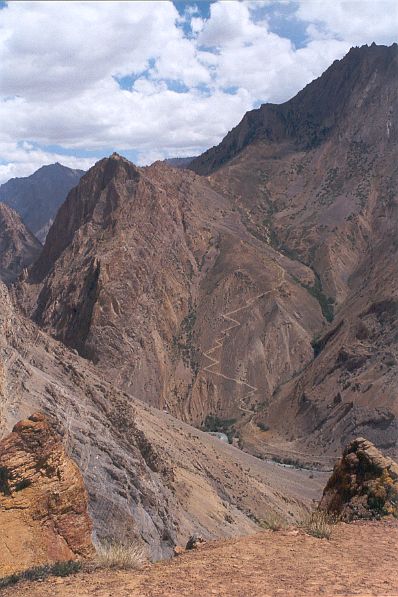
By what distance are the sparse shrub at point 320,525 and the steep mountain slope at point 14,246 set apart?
4897 inches

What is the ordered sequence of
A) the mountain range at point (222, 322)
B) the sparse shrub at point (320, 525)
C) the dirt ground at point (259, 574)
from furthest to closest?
the mountain range at point (222, 322)
the sparse shrub at point (320, 525)
the dirt ground at point (259, 574)

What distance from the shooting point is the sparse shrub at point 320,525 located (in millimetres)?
11031

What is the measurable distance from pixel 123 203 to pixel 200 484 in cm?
6141

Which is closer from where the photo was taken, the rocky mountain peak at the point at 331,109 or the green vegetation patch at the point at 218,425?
the green vegetation patch at the point at 218,425

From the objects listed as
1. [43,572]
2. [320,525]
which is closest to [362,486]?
[320,525]

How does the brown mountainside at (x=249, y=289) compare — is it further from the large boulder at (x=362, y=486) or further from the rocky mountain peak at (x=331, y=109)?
A: the large boulder at (x=362, y=486)

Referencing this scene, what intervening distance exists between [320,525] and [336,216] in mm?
99677

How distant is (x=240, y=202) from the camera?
112 metres

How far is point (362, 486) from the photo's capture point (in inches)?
534

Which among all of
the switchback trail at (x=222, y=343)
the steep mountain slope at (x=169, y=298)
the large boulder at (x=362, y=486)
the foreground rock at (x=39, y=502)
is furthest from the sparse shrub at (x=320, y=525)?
the switchback trail at (x=222, y=343)

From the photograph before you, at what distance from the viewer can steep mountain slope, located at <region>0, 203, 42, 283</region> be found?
440 feet

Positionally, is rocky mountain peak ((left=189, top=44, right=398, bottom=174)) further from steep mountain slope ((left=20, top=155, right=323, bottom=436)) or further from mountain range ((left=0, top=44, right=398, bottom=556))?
steep mountain slope ((left=20, top=155, right=323, bottom=436))

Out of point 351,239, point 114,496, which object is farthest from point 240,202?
point 114,496

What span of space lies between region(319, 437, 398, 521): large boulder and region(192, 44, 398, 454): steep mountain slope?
44.8 m
